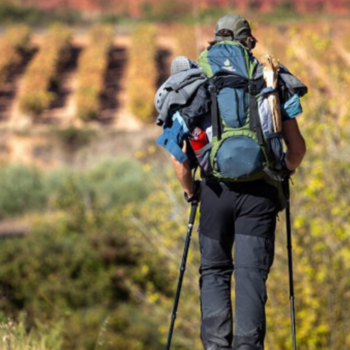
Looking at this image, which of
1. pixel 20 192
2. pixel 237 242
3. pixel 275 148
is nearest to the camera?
pixel 275 148

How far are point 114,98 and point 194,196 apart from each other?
29795 millimetres

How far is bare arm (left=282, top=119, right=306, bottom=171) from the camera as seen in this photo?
16.1 ft

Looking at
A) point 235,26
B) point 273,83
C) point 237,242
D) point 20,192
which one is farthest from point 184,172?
point 20,192

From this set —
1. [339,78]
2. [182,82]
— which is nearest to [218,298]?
[182,82]

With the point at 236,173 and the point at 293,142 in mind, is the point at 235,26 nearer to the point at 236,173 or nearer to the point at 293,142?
the point at 293,142

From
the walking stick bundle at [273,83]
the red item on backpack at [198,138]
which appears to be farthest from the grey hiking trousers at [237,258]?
the walking stick bundle at [273,83]

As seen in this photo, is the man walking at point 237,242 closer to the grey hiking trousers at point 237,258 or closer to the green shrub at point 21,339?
the grey hiking trousers at point 237,258

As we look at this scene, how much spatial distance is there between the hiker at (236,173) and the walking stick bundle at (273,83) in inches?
1.4

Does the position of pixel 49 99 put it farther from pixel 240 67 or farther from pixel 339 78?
pixel 240 67

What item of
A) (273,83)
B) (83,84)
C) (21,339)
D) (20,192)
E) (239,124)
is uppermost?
(83,84)

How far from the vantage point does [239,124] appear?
4797mm

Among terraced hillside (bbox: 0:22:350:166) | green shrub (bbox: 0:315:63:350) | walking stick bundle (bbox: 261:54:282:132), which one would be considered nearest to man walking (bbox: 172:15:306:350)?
walking stick bundle (bbox: 261:54:282:132)

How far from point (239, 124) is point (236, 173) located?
10.1 inches

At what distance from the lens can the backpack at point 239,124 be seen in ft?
15.7
